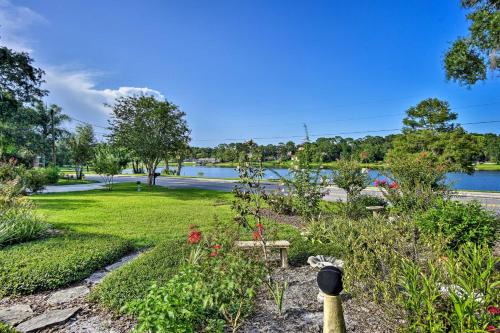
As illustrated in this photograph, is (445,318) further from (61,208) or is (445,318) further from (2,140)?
(2,140)

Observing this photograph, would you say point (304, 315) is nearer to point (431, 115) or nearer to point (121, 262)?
point (121, 262)

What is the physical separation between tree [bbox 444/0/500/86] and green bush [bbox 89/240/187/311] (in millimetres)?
9008

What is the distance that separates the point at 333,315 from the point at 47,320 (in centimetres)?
322

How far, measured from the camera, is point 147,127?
18812mm

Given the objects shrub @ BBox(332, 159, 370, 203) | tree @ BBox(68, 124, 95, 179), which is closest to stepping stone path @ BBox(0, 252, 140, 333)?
shrub @ BBox(332, 159, 370, 203)

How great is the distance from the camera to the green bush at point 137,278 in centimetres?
355

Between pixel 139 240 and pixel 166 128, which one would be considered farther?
pixel 166 128

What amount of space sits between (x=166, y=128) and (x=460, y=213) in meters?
17.7

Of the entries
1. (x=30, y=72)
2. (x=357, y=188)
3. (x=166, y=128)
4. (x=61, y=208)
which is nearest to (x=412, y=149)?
(x=357, y=188)

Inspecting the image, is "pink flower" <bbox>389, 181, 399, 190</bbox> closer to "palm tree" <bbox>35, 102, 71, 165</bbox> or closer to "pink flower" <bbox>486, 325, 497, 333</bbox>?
"pink flower" <bbox>486, 325, 497, 333</bbox>

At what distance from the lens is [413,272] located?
2424 mm

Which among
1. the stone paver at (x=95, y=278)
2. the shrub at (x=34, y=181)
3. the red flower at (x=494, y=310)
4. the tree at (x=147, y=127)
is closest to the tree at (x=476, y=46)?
the red flower at (x=494, y=310)

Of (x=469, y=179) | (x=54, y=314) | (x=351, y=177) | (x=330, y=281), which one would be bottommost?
(x=469, y=179)

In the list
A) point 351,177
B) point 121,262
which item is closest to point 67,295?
point 121,262
